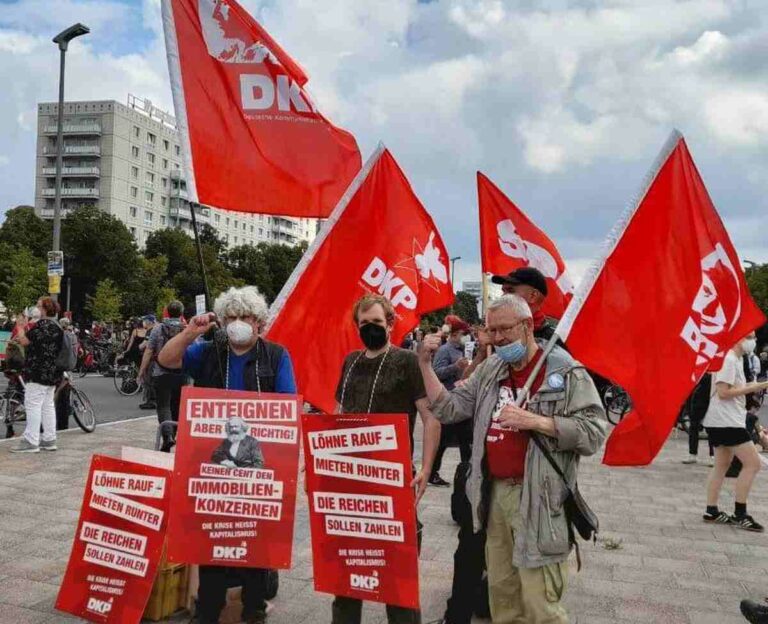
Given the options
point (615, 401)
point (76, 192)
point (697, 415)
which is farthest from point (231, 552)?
point (76, 192)

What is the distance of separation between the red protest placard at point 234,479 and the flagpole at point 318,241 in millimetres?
661

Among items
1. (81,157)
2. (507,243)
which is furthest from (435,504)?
(81,157)

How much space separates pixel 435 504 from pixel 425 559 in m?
1.82

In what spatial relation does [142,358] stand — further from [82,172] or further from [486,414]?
[82,172]

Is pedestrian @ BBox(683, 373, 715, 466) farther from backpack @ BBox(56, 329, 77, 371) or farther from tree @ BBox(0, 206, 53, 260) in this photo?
tree @ BBox(0, 206, 53, 260)

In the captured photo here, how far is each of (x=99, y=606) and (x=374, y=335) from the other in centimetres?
192

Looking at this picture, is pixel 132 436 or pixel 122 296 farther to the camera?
pixel 122 296

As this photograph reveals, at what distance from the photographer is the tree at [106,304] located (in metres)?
51.3

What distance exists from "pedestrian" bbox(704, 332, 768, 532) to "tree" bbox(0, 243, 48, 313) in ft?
166

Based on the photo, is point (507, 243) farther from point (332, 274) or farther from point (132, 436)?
point (132, 436)

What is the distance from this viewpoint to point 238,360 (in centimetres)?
396

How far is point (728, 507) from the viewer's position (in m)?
7.76

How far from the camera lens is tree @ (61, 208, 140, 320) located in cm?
5738

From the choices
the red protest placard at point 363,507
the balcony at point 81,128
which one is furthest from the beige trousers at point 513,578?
the balcony at point 81,128
